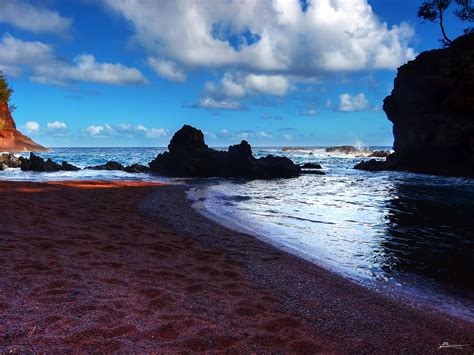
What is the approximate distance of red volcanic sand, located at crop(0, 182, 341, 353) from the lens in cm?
349

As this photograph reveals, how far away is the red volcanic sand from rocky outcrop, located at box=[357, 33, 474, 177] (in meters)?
32.0

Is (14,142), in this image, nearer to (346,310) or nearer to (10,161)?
(10,161)

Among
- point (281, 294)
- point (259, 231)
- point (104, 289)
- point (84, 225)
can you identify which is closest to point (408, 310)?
point (281, 294)

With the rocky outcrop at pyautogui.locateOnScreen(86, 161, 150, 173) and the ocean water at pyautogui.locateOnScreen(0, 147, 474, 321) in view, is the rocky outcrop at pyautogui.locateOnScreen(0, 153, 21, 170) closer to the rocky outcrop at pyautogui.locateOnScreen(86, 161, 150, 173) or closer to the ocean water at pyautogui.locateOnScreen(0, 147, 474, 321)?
the rocky outcrop at pyautogui.locateOnScreen(86, 161, 150, 173)

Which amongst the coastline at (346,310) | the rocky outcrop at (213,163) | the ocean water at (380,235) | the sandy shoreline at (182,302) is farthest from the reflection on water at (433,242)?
the rocky outcrop at (213,163)

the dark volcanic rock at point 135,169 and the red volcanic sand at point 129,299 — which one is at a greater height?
the dark volcanic rock at point 135,169

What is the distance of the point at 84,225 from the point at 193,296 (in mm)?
5504

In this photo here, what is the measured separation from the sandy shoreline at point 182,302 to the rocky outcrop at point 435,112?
30.8m

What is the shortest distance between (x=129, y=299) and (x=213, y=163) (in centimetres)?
3209

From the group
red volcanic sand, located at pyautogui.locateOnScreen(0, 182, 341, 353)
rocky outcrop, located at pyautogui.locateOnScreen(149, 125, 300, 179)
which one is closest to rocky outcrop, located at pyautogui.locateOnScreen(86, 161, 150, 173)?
rocky outcrop, located at pyautogui.locateOnScreen(149, 125, 300, 179)

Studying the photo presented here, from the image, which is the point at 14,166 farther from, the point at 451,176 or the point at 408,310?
the point at 451,176

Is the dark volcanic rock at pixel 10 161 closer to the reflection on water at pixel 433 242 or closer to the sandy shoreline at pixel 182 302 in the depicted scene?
the sandy shoreline at pixel 182 302

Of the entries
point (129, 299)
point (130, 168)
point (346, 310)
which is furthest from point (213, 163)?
point (129, 299)

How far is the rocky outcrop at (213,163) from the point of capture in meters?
35.9
